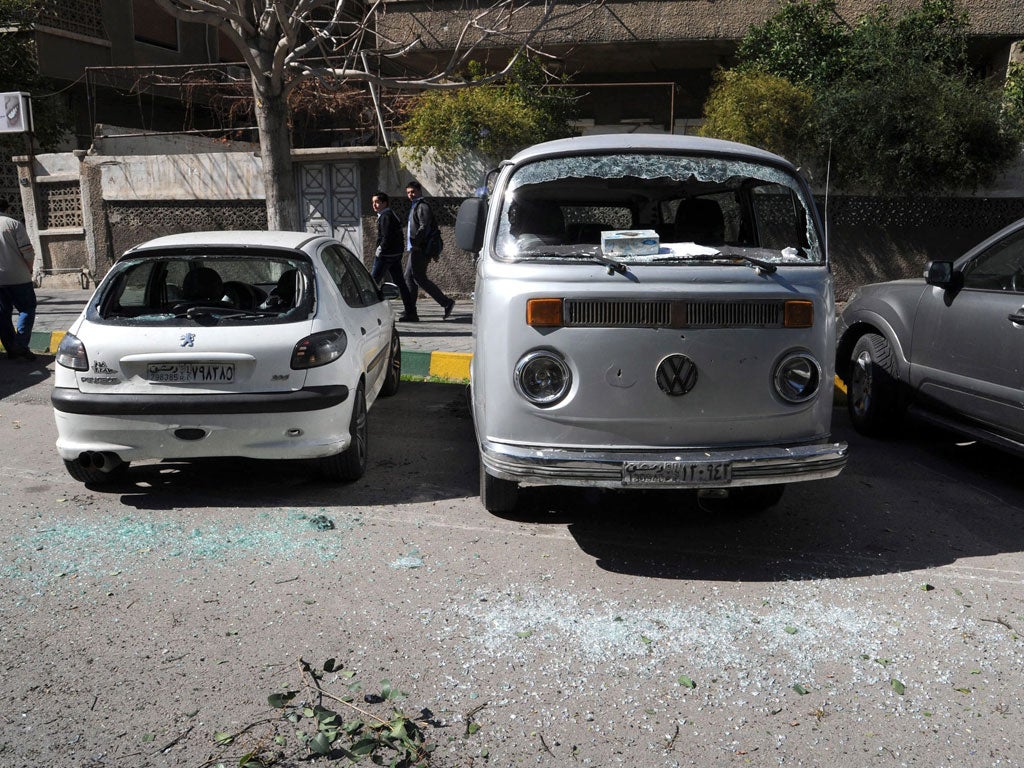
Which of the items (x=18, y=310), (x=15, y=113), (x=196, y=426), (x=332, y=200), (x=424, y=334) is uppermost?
(x=15, y=113)

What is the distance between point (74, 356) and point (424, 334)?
5.69m

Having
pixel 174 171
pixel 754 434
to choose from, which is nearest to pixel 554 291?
pixel 754 434

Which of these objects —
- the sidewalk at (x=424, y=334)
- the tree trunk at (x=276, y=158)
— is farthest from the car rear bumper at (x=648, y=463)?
the tree trunk at (x=276, y=158)

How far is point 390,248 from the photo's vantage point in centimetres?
1123

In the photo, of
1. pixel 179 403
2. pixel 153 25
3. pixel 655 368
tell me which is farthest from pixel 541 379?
pixel 153 25

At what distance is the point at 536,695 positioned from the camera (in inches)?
121

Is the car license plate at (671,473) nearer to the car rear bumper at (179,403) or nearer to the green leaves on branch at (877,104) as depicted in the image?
the car rear bumper at (179,403)

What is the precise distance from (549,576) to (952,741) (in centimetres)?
180

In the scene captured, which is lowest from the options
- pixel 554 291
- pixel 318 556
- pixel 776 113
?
pixel 318 556

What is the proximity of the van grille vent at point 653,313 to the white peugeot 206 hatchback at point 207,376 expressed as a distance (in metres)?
1.70

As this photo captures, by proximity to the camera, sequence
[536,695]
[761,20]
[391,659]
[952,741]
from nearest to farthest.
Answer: [952,741]
[536,695]
[391,659]
[761,20]

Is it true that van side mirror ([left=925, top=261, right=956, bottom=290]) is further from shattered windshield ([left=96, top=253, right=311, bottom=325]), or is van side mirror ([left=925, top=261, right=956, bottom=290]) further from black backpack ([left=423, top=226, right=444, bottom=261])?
black backpack ([left=423, top=226, right=444, bottom=261])

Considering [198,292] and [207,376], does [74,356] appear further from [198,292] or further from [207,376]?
[198,292]

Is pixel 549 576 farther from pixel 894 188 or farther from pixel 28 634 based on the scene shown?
pixel 894 188
